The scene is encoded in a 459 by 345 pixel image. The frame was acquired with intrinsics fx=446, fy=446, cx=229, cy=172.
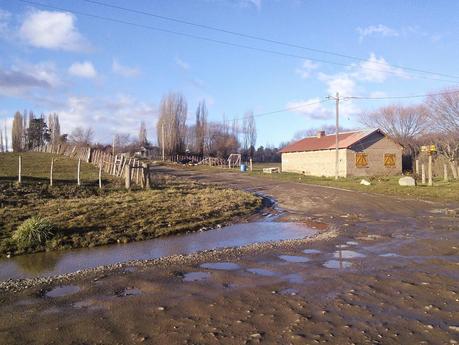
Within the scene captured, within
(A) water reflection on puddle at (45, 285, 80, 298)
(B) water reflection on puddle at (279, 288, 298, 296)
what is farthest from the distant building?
(A) water reflection on puddle at (45, 285, 80, 298)

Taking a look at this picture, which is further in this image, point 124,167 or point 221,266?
point 124,167

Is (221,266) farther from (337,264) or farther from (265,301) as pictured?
(265,301)

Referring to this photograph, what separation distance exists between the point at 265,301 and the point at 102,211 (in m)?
10.0

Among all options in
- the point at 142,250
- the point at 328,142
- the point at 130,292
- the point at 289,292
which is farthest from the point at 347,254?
the point at 328,142

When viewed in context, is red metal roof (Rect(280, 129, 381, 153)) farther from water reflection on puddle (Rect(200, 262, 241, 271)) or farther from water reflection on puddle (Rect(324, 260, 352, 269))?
water reflection on puddle (Rect(200, 262, 241, 271))

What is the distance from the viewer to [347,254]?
9758mm

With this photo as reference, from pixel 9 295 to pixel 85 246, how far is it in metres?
4.41

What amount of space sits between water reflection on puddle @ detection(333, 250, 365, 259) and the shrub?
720 centimetres

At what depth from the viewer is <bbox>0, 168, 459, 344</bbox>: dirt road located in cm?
514

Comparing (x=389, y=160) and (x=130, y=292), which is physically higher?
(x=389, y=160)

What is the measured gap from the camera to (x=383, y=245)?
10.9 m

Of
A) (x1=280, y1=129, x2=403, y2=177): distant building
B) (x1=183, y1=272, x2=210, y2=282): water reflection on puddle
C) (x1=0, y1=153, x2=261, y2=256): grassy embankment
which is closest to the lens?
(x1=183, y1=272, x2=210, y2=282): water reflection on puddle

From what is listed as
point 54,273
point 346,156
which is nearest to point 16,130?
point 346,156

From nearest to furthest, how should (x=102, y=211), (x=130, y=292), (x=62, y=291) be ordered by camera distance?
(x=130, y=292) < (x=62, y=291) < (x=102, y=211)
